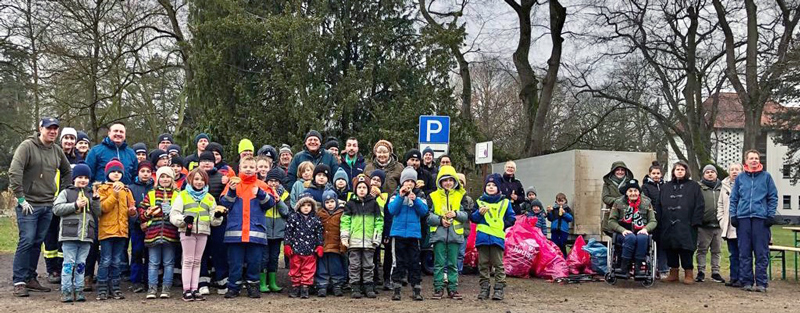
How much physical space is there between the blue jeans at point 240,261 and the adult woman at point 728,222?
649 cm

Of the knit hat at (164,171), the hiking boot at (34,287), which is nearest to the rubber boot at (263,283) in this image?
the knit hat at (164,171)

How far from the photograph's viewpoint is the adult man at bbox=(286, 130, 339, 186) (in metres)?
9.34

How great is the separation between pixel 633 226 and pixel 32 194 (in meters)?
7.41

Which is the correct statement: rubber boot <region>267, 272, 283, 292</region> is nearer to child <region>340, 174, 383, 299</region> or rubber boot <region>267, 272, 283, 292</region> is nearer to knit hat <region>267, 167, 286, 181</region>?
child <region>340, 174, 383, 299</region>

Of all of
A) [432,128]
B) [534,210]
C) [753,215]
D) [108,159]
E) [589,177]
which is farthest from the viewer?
[589,177]

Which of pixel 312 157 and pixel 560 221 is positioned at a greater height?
pixel 312 157

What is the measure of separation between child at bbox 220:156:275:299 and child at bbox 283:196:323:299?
1.03 ft

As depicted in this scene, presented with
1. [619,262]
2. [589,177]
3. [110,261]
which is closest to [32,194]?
[110,261]

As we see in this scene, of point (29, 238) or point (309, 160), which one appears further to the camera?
point (309, 160)

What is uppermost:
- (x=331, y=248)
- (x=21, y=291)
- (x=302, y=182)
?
(x=302, y=182)

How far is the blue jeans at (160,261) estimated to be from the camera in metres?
7.99

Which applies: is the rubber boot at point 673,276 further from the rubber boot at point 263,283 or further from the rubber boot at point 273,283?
the rubber boot at point 263,283

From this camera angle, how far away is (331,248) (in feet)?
27.8

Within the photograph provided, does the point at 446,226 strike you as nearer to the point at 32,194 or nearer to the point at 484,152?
the point at 484,152
